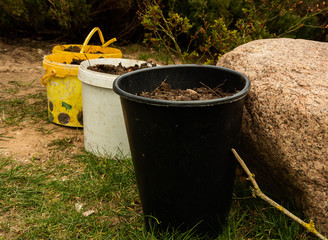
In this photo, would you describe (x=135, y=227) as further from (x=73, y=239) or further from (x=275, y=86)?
(x=275, y=86)

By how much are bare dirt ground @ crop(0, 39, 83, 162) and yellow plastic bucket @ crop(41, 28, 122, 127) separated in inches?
4.8

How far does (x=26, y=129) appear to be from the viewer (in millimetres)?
2961

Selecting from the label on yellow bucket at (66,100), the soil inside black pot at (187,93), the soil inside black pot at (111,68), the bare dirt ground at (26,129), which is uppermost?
the soil inside black pot at (187,93)

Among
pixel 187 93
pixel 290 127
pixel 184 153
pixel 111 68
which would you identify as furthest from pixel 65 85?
pixel 290 127

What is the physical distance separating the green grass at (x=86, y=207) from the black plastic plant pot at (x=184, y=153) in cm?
13

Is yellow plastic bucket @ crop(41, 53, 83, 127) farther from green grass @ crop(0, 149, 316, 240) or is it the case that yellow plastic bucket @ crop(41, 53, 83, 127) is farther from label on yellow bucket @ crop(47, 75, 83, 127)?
green grass @ crop(0, 149, 316, 240)

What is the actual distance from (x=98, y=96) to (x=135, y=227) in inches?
39.4

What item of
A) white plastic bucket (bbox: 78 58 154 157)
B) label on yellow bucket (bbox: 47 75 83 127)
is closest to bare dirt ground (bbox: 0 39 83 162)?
label on yellow bucket (bbox: 47 75 83 127)

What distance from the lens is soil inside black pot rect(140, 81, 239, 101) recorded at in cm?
171

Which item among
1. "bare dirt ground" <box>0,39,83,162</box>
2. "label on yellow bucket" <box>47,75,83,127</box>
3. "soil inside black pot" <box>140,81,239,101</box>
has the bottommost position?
"bare dirt ground" <box>0,39,83,162</box>

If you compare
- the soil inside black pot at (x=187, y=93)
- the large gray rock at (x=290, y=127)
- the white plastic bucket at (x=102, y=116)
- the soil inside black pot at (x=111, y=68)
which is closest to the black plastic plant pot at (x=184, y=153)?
the soil inside black pot at (x=187, y=93)

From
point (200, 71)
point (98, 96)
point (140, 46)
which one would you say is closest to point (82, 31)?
point (140, 46)

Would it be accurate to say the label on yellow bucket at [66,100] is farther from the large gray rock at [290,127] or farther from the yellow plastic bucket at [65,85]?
the large gray rock at [290,127]

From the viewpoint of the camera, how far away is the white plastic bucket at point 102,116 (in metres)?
2.37
